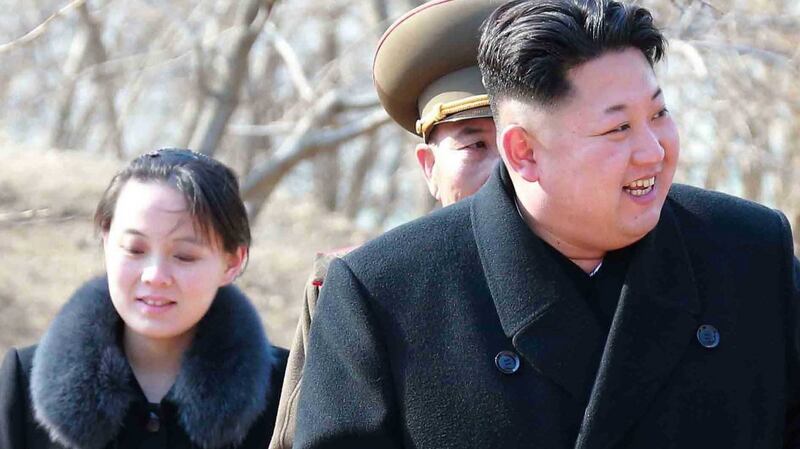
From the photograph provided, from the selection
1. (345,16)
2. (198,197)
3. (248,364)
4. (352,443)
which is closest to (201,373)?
(248,364)

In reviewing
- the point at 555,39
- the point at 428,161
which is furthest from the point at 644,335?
the point at 428,161

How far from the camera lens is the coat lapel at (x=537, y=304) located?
2.49 meters

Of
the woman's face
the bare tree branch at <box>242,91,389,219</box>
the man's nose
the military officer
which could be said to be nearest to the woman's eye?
the woman's face

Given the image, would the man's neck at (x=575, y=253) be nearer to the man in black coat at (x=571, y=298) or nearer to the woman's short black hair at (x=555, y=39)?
the man in black coat at (x=571, y=298)

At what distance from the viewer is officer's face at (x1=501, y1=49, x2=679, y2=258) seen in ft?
7.88

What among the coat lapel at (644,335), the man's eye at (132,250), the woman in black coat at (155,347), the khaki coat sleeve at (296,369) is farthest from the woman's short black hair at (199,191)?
the coat lapel at (644,335)

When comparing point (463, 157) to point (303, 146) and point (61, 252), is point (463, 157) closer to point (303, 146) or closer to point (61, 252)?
point (303, 146)

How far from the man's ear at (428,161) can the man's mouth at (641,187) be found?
2.93 ft

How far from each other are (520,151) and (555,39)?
220mm

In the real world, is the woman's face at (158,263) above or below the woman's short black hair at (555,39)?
below

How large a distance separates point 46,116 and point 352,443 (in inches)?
505

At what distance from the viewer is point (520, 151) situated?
8.32 feet

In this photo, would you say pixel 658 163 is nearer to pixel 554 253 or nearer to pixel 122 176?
pixel 554 253

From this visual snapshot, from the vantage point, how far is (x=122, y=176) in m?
3.36
